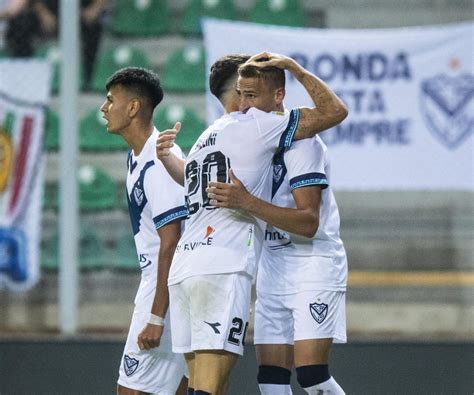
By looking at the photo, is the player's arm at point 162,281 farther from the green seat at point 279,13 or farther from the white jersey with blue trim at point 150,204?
the green seat at point 279,13

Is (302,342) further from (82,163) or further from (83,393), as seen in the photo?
(82,163)

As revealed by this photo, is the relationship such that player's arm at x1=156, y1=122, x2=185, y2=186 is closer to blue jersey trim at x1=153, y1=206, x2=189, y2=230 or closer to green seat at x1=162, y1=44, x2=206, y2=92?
blue jersey trim at x1=153, y1=206, x2=189, y2=230

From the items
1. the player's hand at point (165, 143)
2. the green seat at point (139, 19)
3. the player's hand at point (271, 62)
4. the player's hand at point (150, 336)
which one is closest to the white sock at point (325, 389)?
the player's hand at point (150, 336)

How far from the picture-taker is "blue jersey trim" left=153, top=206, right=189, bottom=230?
4324 mm

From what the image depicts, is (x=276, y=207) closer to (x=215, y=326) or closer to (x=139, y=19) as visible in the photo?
(x=215, y=326)

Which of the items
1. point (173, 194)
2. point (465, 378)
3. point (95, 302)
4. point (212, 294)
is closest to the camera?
point (212, 294)

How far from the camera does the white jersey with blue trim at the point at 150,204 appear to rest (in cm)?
434

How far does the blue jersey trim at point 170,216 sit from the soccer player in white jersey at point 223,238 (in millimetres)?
159

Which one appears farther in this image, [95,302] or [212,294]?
[95,302]

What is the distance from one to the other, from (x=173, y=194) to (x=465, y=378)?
2.56 metres

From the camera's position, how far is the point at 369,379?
625 centimetres

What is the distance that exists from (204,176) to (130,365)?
84cm

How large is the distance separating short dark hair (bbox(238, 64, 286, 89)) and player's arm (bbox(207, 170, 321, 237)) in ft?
1.22

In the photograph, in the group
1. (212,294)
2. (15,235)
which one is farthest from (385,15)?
(212,294)
